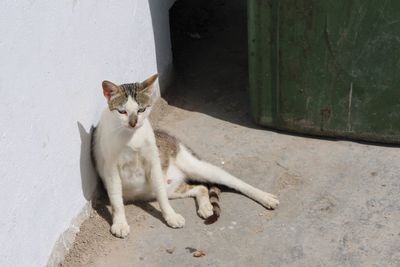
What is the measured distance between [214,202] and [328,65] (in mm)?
1440

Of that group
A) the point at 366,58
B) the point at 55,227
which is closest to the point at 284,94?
the point at 366,58

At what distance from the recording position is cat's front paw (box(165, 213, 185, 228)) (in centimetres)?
377

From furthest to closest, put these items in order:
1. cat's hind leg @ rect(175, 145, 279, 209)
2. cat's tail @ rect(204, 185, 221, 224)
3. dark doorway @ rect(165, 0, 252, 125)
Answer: dark doorway @ rect(165, 0, 252, 125) < cat's hind leg @ rect(175, 145, 279, 209) < cat's tail @ rect(204, 185, 221, 224)

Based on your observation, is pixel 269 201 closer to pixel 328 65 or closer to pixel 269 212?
pixel 269 212

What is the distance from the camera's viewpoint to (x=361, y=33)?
426 centimetres

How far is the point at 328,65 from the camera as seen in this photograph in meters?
4.45

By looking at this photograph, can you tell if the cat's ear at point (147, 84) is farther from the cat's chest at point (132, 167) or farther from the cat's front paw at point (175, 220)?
the cat's front paw at point (175, 220)

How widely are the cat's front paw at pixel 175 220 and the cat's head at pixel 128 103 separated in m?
0.68

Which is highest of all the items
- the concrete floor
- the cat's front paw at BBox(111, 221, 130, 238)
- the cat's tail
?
the cat's front paw at BBox(111, 221, 130, 238)

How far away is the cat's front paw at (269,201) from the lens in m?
3.94

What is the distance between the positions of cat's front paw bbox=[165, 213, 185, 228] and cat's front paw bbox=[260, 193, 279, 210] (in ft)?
1.92

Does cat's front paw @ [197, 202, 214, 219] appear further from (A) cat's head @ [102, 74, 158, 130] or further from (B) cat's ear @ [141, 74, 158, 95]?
(B) cat's ear @ [141, 74, 158, 95]

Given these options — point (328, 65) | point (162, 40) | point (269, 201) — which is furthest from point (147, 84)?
point (162, 40)

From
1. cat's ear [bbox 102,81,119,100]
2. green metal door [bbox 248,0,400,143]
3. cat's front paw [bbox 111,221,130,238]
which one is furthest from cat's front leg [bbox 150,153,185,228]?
green metal door [bbox 248,0,400,143]
